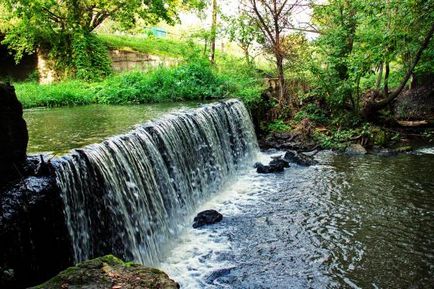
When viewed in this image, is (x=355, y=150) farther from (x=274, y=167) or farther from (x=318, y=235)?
(x=318, y=235)

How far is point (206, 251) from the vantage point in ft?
20.1

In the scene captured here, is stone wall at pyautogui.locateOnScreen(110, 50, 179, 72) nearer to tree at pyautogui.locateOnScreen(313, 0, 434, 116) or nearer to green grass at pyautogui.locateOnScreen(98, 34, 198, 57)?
green grass at pyautogui.locateOnScreen(98, 34, 198, 57)

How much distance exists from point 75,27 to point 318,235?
1604cm

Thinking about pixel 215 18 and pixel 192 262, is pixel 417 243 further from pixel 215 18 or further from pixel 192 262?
pixel 215 18

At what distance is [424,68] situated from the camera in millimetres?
11914

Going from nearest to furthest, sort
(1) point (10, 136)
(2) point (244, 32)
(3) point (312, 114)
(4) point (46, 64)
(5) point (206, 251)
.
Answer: (1) point (10, 136), (5) point (206, 251), (3) point (312, 114), (2) point (244, 32), (4) point (46, 64)

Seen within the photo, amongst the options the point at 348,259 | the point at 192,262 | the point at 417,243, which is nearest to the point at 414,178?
the point at 417,243

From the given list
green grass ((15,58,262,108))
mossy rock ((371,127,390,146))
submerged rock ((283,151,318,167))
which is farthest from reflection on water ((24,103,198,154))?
mossy rock ((371,127,390,146))

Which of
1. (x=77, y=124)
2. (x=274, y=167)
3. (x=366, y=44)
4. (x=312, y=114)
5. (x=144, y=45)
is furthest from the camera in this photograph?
(x=144, y=45)

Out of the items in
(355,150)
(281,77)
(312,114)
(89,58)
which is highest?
(89,58)

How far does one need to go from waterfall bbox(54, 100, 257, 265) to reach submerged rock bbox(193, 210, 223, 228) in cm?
33

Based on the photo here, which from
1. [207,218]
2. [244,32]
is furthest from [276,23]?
[207,218]

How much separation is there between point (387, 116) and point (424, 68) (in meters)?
1.89

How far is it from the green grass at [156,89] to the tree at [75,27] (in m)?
3.73
